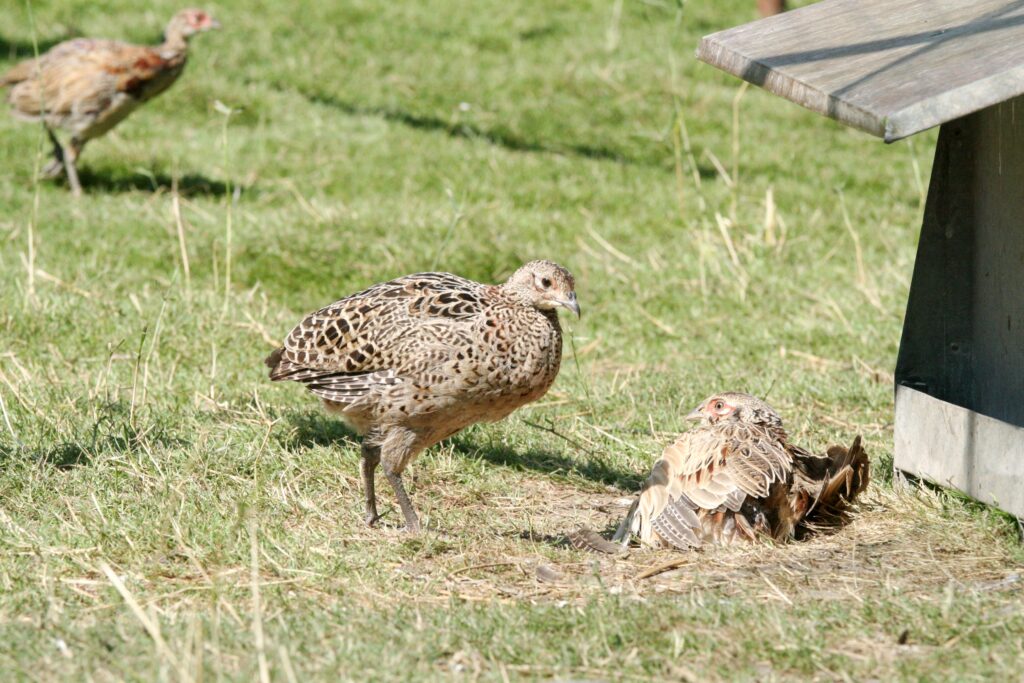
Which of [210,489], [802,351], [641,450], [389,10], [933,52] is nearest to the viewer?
[933,52]

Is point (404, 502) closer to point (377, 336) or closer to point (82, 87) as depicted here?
point (377, 336)

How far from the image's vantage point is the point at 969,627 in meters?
3.76

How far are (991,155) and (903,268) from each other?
377 centimetres

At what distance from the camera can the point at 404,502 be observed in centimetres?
485

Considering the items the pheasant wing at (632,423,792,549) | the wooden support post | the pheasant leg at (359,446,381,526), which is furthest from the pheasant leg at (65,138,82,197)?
the wooden support post

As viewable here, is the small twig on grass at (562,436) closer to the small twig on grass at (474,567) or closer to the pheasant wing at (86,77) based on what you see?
the small twig on grass at (474,567)

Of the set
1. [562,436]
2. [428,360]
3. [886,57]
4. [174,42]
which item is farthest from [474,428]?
[174,42]

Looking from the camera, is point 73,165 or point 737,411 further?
point 73,165

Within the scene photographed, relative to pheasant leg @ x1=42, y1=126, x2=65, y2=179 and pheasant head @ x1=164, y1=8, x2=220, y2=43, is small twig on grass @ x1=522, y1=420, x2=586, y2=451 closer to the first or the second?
pheasant leg @ x1=42, y1=126, x2=65, y2=179

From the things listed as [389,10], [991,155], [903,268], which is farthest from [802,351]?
[389,10]

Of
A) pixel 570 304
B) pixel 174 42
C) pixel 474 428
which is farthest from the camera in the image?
pixel 174 42

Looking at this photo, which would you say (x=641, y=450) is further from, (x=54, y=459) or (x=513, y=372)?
(x=54, y=459)

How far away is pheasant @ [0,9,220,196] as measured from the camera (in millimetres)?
9383

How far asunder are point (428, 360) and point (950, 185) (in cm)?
209
